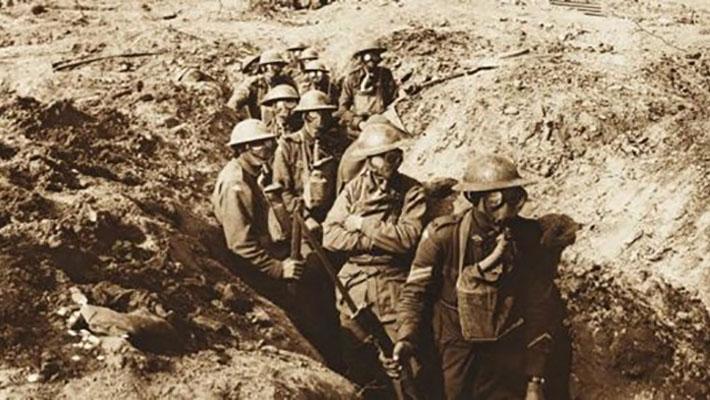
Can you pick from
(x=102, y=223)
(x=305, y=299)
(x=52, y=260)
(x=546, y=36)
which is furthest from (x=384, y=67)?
(x=52, y=260)

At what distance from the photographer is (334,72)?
10.8 metres

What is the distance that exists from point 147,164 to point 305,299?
1997 millimetres

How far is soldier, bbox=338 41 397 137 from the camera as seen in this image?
30.1ft

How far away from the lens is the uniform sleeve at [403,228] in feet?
20.0

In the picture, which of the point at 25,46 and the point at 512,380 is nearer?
the point at 512,380

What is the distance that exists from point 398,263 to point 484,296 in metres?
0.86

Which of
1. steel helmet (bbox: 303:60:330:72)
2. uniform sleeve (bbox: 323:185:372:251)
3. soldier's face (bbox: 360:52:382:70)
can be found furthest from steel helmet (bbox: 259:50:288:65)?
uniform sleeve (bbox: 323:185:372:251)

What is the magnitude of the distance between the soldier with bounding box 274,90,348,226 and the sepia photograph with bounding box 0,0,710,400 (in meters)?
0.02

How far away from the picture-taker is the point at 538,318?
585cm

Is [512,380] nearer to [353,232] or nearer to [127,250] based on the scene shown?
[353,232]

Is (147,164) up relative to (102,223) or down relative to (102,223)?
down

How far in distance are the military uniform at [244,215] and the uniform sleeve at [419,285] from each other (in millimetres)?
1240

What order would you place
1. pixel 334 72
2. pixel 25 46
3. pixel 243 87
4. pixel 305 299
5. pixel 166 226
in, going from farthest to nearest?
1. pixel 25 46
2. pixel 334 72
3. pixel 243 87
4. pixel 305 299
5. pixel 166 226

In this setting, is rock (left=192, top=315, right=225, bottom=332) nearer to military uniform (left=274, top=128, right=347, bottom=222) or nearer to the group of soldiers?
the group of soldiers
